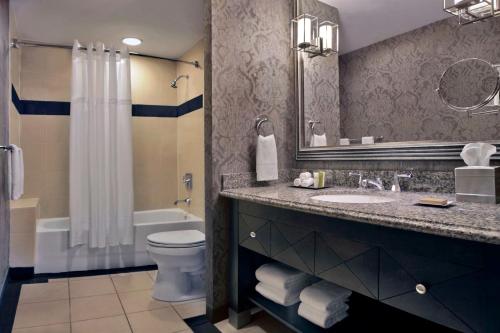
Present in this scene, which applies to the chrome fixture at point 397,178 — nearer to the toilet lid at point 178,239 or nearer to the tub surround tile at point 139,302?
the toilet lid at point 178,239

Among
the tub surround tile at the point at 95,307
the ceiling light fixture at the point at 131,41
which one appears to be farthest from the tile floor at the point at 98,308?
the ceiling light fixture at the point at 131,41

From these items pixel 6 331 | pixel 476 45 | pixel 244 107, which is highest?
pixel 476 45

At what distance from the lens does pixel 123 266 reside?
293 cm

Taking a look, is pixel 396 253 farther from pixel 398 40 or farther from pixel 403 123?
pixel 398 40

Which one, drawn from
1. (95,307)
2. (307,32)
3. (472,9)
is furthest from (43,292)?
(472,9)

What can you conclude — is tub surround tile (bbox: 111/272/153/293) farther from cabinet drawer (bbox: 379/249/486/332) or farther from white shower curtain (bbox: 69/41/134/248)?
cabinet drawer (bbox: 379/249/486/332)

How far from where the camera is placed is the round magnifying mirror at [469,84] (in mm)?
1354

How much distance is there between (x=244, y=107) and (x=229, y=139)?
0.23 metres

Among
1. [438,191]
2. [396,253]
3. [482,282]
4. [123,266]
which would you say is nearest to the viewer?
[482,282]

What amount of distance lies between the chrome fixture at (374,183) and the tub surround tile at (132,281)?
68.8 inches

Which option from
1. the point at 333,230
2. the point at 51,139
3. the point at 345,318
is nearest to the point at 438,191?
the point at 333,230

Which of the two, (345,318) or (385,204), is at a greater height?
(385,204)

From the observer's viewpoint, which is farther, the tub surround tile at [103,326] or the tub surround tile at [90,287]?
the tub surround tile at [90,287]

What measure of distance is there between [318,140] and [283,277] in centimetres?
92
